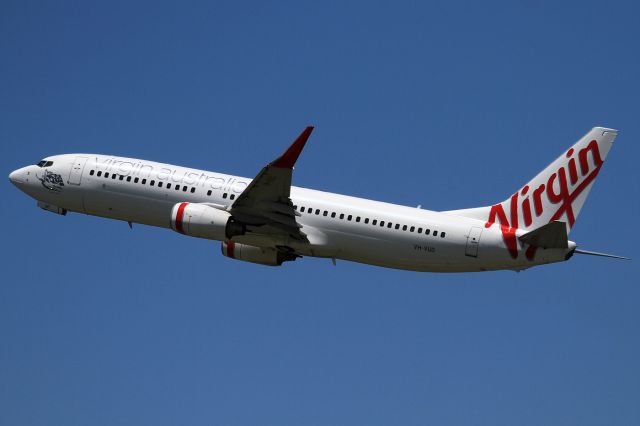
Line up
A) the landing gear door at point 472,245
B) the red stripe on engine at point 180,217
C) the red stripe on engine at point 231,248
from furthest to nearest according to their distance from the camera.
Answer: the red stripe on engine at point 231,248 → the red stripe on engine at point 180,217 → the landing gear door at point 472,245

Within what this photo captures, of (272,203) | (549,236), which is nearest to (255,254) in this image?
(272,203)

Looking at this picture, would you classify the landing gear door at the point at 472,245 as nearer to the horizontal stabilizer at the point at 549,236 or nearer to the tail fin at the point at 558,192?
the tail fin at the point at 558,192

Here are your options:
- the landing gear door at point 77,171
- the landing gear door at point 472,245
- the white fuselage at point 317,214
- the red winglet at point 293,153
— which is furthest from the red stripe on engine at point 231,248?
the landing gear door at point 472,245

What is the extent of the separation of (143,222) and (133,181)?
2.42 metres

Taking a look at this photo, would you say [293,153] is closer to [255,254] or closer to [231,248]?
[255,254]

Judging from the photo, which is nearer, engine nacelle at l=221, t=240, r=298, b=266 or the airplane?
the airplane

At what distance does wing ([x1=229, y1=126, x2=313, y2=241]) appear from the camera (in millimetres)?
55875

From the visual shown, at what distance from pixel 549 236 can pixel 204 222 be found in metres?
18.1

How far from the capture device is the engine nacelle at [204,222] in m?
59.4

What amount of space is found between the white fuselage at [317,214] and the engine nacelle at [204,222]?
2.91ft

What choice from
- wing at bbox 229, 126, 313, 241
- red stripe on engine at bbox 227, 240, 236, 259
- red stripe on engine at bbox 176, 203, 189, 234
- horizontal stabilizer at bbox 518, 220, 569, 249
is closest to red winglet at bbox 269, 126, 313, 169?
wing at bbox 229, 126, 313, 241

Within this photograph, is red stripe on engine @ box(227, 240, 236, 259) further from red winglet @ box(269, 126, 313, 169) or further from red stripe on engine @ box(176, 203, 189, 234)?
red winglet @ box(269, 126, 313, 169)

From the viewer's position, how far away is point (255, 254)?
204ft

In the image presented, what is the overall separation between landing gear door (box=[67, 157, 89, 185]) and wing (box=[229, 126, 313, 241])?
11.3 meters
